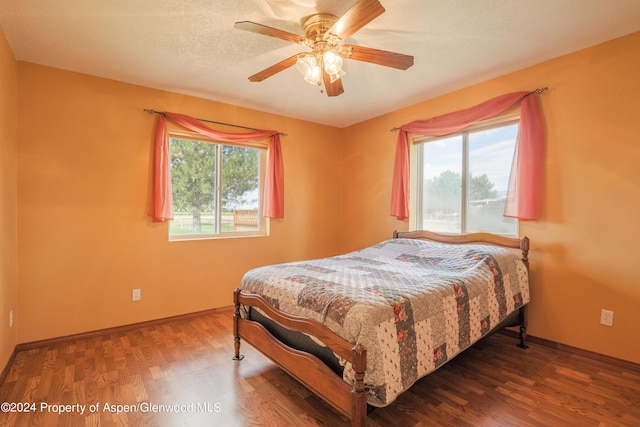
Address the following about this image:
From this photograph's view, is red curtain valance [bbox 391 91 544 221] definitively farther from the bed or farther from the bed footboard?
the bed footboard

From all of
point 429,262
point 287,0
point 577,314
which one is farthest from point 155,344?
point 577,314

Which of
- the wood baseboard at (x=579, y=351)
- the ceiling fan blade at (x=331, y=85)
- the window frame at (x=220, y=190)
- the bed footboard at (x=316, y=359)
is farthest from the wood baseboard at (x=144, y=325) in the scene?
the ceiling fan blade at (x=331, y=85)

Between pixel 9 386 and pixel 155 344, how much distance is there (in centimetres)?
94

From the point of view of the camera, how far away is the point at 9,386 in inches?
82.8

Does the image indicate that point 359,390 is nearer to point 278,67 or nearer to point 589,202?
point 278,67

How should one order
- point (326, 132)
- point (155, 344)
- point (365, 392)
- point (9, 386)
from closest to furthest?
point (365, 392)
point (9, 386)
point (155, 344)
point (326, 132)

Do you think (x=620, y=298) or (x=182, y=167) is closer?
(x=620, y=298)

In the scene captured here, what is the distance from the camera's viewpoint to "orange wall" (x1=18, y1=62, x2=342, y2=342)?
270cm

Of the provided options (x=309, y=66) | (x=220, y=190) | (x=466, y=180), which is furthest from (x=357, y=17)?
(x=220, y=190)

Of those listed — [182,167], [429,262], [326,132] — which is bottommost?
[429,262]

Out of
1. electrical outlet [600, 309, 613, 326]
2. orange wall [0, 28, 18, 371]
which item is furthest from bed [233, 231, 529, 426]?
orange wall [0, 28, 18, 371]

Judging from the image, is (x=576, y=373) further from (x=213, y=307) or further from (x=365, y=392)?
(x=213, y=307)

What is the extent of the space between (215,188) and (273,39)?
198 cm

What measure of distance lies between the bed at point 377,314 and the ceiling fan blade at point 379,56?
1.51 m
